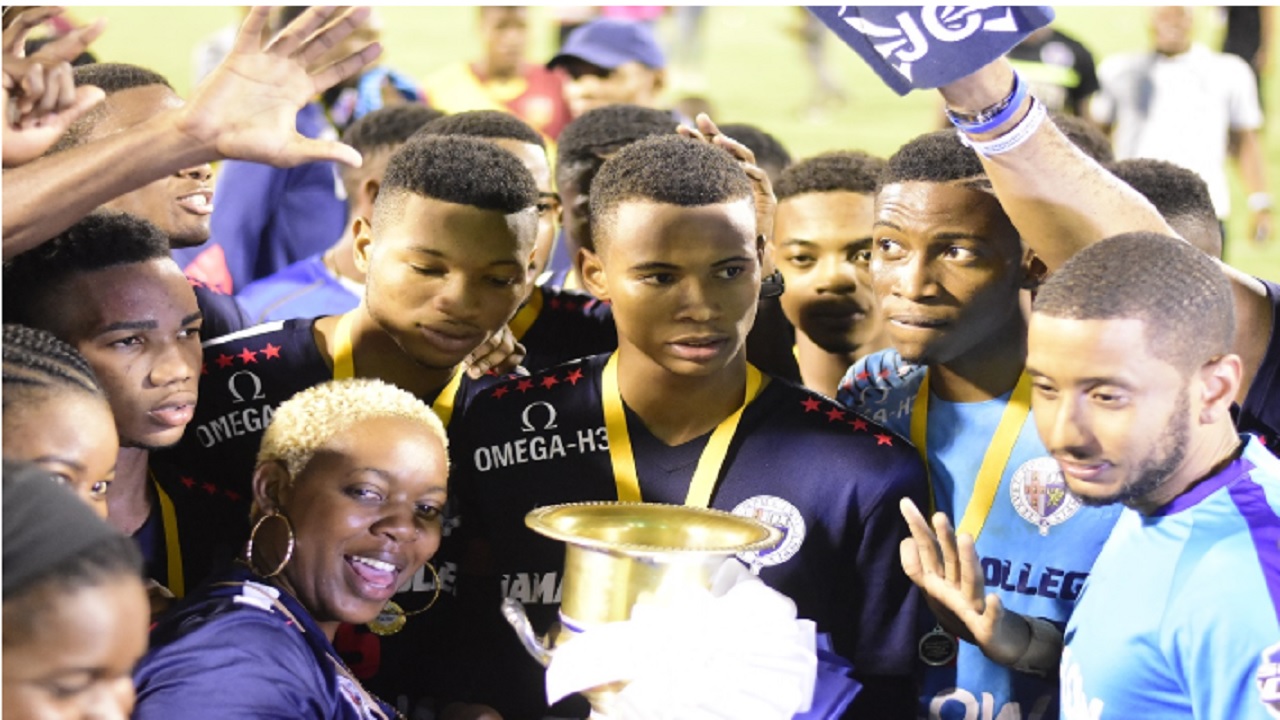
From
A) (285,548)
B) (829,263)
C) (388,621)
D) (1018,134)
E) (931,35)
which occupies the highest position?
(931,35)

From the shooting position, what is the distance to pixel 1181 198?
4.69 meters

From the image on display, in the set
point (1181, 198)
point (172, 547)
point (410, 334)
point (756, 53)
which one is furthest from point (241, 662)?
point (756, 53)

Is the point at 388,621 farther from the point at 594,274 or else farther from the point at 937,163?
the point at 937,163

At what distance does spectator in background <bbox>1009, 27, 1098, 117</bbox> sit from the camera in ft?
33.3

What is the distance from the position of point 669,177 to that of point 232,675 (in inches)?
65.6

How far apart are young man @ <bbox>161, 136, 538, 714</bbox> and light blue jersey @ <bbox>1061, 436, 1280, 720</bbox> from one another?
5.64 ft

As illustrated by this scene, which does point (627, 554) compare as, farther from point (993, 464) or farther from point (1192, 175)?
point (1192, 175)

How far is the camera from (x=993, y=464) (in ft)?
12.1

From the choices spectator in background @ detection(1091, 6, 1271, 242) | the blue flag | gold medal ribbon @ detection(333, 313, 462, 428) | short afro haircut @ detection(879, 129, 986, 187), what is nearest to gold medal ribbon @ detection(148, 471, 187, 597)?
gold medal ribbon @ detection(333, 313, 462, 428)

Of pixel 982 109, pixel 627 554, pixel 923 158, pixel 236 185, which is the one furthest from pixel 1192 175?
pixel 236 185

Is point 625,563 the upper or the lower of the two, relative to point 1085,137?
lower

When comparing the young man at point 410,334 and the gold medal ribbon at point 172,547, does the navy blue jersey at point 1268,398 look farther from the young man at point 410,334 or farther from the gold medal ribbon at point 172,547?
the gold medal ribbon at point 172,547

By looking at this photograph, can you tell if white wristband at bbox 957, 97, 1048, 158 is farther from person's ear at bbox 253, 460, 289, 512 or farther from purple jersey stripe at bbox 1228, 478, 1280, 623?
person's ear at bbox 253, 460, 289, 512

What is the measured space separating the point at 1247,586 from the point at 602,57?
243 inches
